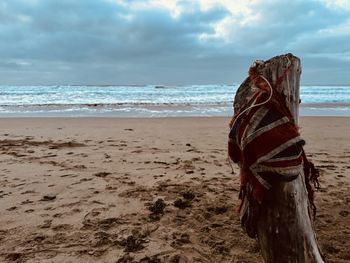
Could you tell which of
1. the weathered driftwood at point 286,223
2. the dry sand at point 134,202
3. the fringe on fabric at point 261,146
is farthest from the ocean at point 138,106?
the weathered driftwood at point 286,223

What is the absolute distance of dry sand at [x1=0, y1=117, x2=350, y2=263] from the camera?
2982 millimetres

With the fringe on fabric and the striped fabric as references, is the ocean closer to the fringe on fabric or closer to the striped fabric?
the fringe on fabric

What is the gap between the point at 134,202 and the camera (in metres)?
4.08

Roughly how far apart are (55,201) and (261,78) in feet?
9.73

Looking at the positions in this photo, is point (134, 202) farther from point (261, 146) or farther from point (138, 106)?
point (138, 106)

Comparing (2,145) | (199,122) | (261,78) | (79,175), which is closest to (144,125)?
(199,122)

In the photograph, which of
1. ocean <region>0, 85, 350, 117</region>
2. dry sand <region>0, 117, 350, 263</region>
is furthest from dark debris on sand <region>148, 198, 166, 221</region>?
ocean <region>0, 85, 350, 117</region>

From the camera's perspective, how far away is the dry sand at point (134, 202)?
2.98 meters

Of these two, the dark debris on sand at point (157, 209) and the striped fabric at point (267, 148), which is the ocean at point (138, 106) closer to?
the dark debris on sand at point (157, 209)

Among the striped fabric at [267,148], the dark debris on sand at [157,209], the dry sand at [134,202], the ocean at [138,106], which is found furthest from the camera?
the ocean at [138,106]

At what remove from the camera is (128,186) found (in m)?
4.71

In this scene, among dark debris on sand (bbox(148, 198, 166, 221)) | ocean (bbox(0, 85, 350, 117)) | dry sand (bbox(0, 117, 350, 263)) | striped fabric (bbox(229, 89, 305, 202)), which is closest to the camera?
striped fabric (bbox(229, 89, 305, 202))

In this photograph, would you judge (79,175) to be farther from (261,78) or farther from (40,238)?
(261,78)

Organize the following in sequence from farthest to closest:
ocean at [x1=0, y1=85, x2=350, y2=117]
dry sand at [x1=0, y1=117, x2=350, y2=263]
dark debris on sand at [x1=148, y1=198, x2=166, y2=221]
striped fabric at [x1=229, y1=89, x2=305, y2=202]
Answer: ocean at [x1=0, y1=85, x2=350, y2=117] → dark debris on sand at [x1=148, y1=198, x2=166, y2=221] → dry sand at [x1=0, y1=117, x2=350, y2=263] → striped fabric at [x1=229, y1=89, x2=305, y2=202]
